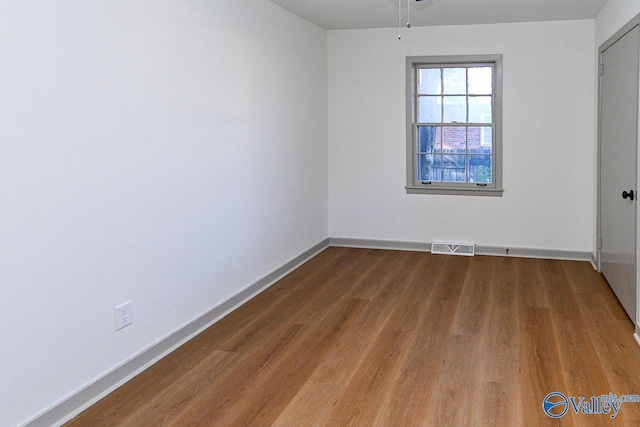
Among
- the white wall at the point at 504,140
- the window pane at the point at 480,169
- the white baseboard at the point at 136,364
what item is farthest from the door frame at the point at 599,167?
the white baseboard at the point at 136,364

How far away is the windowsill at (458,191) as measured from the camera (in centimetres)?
634

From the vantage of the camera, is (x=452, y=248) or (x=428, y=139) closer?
(x=452, y=248)

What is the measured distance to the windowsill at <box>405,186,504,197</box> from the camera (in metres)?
6.34

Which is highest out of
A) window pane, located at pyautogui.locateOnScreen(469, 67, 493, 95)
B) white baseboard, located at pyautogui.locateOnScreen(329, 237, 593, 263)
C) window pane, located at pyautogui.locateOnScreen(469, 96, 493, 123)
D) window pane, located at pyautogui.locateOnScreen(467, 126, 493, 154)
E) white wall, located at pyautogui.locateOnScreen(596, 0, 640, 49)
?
white wall, located at pyautogui.locateOnScreen(596, 0, 640, 49)

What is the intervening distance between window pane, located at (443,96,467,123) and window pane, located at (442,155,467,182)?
16.2 inches

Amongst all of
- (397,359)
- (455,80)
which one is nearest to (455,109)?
(455,80)

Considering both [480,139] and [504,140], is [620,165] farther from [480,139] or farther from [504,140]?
[480,139]

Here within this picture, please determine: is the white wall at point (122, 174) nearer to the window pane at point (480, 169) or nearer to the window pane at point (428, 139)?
the window pane at point (428, 139)

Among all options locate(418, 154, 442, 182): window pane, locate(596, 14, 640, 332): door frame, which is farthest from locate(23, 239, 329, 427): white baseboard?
locate(596, 14, 640, 332): door frame

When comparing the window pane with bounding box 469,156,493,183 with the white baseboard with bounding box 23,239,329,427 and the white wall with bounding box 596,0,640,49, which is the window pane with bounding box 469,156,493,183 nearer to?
the white wall with bounding box 596,0,640,49

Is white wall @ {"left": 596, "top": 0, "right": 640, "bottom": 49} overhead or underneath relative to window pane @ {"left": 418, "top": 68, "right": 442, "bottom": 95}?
overhead

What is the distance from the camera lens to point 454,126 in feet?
21.2

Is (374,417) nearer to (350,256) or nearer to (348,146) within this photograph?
(350,256)

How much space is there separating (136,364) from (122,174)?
41.4 inches
